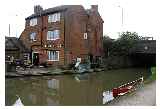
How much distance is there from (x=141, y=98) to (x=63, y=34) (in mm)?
901

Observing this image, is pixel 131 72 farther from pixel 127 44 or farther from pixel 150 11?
pixel 150 11

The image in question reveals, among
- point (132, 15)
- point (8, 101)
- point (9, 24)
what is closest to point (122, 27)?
point (132, 15)

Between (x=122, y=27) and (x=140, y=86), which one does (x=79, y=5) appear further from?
(x=140, y=86)

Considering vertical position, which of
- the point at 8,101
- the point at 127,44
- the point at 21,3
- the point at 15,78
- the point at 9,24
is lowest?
the point at 8,101

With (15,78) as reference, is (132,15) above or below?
above

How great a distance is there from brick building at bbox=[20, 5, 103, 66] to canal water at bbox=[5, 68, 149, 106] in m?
0.18

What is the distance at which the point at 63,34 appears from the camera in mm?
3064

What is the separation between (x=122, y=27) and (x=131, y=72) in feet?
1.37

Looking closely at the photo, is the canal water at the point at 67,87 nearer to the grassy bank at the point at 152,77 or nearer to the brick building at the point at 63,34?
the grassy bank at the point at 152,77

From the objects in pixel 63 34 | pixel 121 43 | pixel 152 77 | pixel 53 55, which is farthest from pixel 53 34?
pixel 152 77

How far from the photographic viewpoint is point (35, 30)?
10.2 ft

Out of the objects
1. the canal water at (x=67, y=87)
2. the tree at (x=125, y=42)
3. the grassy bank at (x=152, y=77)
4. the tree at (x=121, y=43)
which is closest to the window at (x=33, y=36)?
the canal water at (x=67, y=87)

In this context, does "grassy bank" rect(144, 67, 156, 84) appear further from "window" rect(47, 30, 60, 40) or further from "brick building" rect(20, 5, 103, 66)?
"window" rect(47, 30, 60, 40)

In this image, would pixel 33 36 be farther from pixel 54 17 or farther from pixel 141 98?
pixel 141 98
